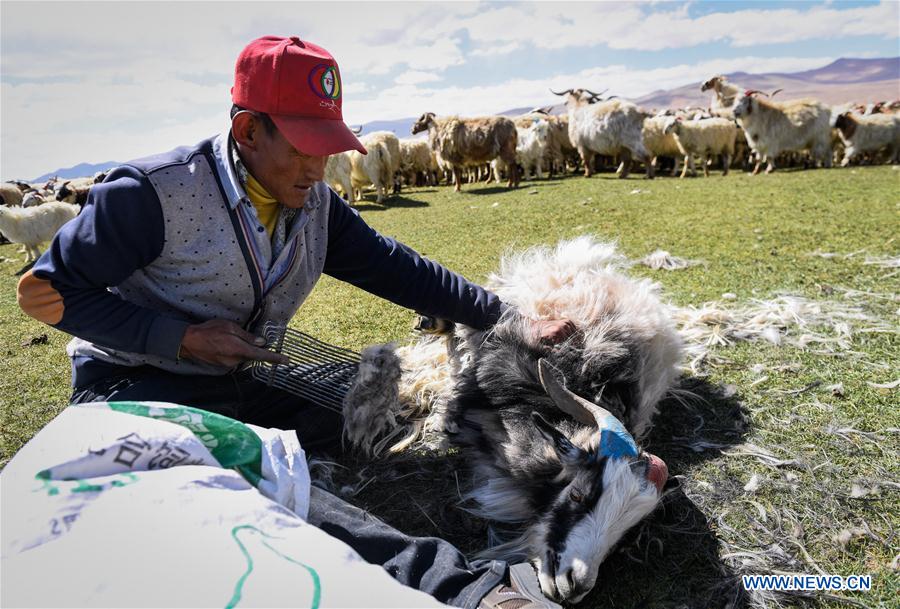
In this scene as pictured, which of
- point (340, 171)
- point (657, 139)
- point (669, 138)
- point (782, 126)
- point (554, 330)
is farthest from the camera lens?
point (657, 139)

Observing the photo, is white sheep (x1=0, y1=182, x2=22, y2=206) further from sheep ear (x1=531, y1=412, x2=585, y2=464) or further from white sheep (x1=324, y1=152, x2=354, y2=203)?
sheep ear (x1=531, y1=412, x2=585, y2=464)

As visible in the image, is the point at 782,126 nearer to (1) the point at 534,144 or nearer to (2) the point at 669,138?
(2) the point at 669,138

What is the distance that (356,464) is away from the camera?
3.07 metres

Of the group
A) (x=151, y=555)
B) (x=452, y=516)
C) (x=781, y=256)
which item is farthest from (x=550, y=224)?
(x=151, y=555)

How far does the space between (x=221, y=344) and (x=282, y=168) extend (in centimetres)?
79

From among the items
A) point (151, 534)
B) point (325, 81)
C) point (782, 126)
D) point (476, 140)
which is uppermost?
point (325, 81)

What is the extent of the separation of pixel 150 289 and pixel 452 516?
5.57ft

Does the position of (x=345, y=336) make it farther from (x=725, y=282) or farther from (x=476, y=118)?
(x=476, y=118)

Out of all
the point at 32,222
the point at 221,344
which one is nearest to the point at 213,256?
the point at 221,344

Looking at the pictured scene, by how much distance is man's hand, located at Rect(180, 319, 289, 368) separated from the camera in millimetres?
2469

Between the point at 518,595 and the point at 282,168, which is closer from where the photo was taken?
the point at 518,595

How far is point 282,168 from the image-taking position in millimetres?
2504

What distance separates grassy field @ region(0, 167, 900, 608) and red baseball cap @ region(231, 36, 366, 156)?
5.45 feet

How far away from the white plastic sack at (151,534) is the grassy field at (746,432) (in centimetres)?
122
